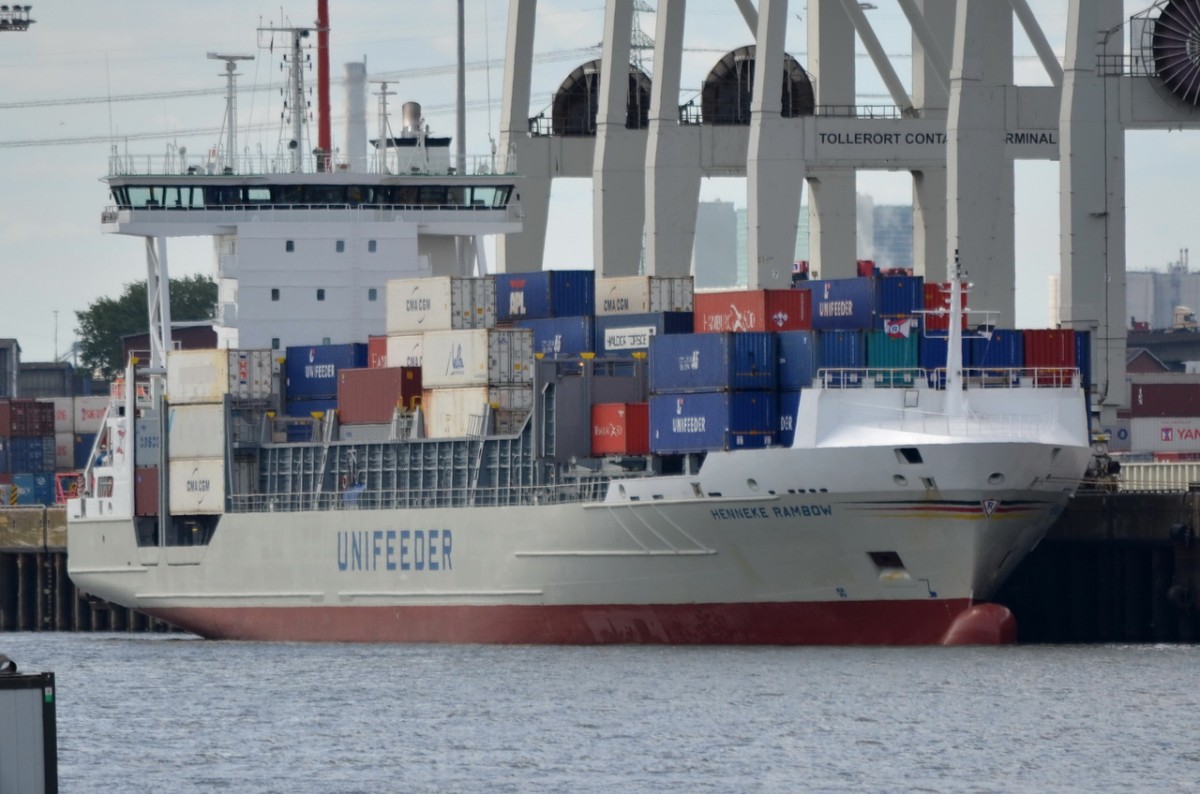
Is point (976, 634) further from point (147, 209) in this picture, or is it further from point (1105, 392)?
point (147, 209)

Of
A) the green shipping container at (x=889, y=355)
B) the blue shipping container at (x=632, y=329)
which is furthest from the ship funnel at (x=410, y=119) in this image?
the green shipping container at (x=889, y=355)

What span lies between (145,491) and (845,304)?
55.2 feet

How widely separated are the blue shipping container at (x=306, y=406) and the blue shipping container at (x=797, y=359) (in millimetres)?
12077

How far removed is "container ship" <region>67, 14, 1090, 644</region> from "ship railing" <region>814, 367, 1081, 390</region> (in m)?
0.10

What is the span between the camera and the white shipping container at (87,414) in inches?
2862

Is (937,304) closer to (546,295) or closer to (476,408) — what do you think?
(546,295)

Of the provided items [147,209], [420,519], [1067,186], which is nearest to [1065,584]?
[1067,186]

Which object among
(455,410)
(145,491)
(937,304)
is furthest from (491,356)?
(145,491)

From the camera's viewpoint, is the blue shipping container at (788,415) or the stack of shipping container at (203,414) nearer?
the blue shipping container at (788,415)

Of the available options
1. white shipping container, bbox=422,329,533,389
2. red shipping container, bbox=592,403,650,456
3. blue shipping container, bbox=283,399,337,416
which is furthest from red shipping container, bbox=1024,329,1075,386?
blue shipping container, bbox=283,399,337,416

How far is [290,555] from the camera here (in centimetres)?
4797

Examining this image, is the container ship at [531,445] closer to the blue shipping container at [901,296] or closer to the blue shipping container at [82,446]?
the blue shipping container at [901,296]

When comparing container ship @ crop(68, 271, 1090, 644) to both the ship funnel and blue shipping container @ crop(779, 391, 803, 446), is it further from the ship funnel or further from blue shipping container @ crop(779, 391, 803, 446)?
the ship funnel

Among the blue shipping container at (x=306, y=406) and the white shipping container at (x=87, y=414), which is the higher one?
the blue shipping container at (x=306, y=406)
